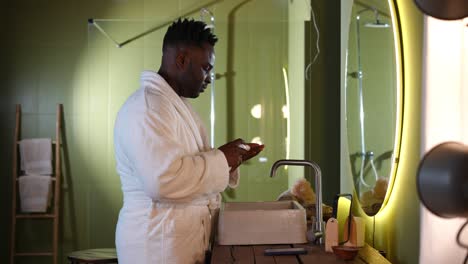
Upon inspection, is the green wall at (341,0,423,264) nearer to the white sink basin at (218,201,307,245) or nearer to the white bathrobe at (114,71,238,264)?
the white sink basin at (218,201,307,245)

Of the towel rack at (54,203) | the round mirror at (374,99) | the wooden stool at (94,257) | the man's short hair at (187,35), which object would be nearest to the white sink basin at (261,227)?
the round mirror at (374,99)

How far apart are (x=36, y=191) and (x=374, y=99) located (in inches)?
101

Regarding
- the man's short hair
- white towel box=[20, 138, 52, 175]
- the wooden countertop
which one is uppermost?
the man's short hair

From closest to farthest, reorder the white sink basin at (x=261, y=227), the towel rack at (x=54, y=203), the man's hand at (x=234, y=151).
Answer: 1. the man's hand at (x=234, y=151)
2. the white sink basin at (x=261, y=227)
3. the towel rack at (x=54, y=203)

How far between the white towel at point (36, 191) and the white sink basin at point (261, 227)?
86.4 inches

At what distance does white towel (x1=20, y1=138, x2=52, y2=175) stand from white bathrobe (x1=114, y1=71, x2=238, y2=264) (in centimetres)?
222

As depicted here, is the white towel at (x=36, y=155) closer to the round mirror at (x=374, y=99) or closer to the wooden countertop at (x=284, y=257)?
the round mirror at (x=374, y=99)

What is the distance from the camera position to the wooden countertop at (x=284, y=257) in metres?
1.80

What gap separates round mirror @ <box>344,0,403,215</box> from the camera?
1.85m

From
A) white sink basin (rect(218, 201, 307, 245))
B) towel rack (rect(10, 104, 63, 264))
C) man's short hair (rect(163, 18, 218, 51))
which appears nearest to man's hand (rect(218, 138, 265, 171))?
white sink basin (rect(218, 201, 307, 245))

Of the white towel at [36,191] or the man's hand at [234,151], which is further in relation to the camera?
the white towel at [36,191]

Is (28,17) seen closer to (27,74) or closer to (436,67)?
(27,74)

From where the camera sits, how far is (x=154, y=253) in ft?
6.00

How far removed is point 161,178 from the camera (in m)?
1.70
